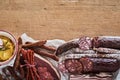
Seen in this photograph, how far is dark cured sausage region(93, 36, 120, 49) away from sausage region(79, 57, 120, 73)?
2.1 inches

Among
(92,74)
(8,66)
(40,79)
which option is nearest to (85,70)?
(92,74)

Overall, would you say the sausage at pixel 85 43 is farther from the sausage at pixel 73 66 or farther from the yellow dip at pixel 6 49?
the yellow dip at pixel 6 49

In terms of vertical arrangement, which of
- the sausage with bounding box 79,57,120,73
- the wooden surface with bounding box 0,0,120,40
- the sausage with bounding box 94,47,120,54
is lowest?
the sausage with bounding box 79,57,120,73

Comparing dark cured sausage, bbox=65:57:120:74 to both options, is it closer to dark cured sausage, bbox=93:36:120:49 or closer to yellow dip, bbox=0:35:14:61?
dark cured sausage, bbox=93:36:120:49

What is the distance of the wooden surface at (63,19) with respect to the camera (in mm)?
1841

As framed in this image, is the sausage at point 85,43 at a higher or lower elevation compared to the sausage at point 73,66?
higher

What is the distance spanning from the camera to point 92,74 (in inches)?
71.6

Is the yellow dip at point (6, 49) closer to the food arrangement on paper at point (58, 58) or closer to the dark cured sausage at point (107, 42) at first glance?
the food arrangement on paper at point (58, 58)

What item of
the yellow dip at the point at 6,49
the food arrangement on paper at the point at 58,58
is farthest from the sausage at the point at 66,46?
the yellow dip at the point at 6,49

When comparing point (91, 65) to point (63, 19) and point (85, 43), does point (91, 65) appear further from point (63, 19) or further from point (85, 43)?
point (63, 19)

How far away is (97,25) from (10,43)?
36 centimetres

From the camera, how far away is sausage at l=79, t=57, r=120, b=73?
5.92 feet

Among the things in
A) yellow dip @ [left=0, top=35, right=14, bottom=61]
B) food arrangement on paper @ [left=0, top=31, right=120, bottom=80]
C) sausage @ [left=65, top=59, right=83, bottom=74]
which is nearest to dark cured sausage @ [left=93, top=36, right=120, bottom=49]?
food arrangement on paper @ [left=0, top=31, right=120, bottom=80]

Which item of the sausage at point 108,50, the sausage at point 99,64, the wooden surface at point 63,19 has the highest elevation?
the wooden surface at point 63,19
